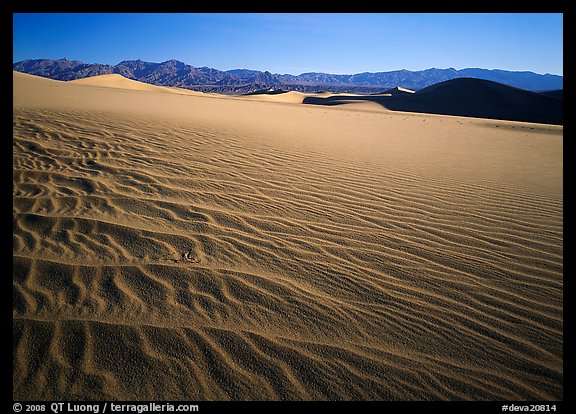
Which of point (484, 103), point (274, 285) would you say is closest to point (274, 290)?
point (274, 285)

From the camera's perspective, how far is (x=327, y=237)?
324 centimetres

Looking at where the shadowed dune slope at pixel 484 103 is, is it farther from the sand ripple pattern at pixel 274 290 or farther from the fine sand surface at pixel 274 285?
the sand ripple pattern at pixel 274 290

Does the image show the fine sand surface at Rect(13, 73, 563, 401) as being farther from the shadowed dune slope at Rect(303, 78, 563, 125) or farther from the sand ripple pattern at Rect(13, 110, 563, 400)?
the shadowed dune slope at Rect(303, 78, 563, 125)

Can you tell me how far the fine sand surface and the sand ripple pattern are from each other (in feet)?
0.04

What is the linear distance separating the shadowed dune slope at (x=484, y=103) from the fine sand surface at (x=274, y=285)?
3221 centimetres

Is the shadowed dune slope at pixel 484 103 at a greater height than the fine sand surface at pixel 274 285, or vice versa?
the shadowed dune slope at pixel 484 103

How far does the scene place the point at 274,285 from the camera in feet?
8.11

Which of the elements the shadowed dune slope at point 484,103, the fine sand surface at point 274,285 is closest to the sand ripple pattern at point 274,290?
the fine sand surface at point 274,285

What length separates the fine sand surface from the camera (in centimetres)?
178

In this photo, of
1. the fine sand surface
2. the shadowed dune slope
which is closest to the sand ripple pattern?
the fine sand surface

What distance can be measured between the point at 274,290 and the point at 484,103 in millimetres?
41784

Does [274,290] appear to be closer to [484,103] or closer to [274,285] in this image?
[274,285]

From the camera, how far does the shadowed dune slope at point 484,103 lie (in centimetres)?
3052
